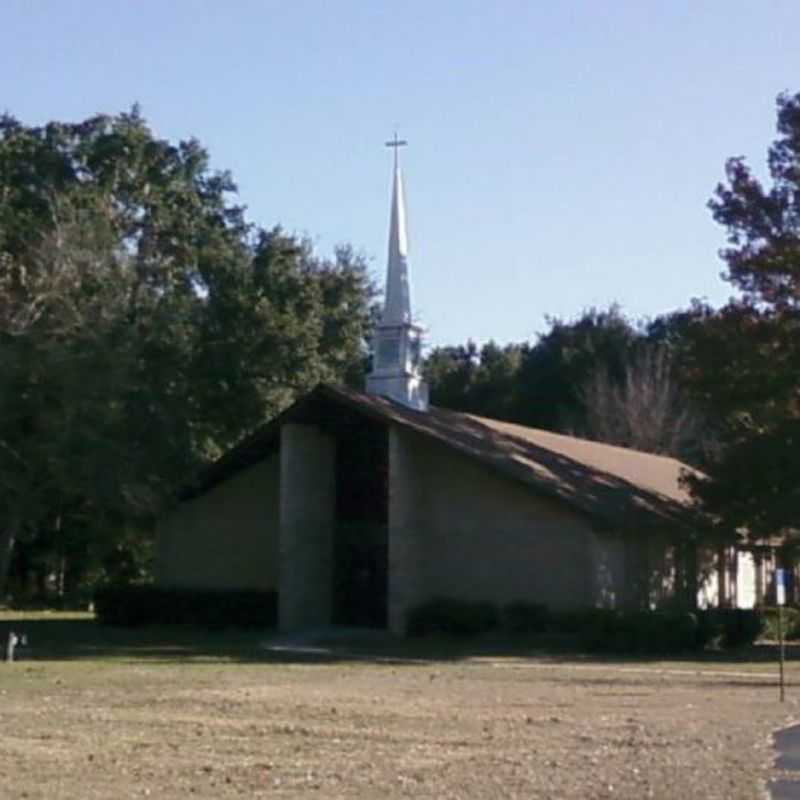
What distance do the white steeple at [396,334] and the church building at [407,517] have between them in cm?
4

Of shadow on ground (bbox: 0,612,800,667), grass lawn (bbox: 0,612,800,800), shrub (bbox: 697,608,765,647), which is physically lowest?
grass lawn (bbox: 0,612,800,800)

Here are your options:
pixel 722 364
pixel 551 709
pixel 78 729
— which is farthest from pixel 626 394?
pixel 78 729

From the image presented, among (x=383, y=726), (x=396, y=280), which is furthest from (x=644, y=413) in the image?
(x=383, y=726)

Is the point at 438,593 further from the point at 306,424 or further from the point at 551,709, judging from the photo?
the point at 551,709

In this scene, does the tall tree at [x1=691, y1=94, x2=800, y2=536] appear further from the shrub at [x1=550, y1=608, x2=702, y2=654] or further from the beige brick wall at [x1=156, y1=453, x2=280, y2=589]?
the beige brick wall at [x1=156, y1=453, x2=280, y2=589]

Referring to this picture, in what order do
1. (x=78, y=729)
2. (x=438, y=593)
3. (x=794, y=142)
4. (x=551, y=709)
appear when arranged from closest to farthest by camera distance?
(x=78, y=729) → (x=551, y=709) → (x=794, y=142) → (x=438, y=593)

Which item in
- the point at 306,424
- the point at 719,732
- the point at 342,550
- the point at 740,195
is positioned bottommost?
the point at 719,732

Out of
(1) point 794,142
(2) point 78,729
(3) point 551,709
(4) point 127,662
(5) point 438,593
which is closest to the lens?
(2) point 78,729

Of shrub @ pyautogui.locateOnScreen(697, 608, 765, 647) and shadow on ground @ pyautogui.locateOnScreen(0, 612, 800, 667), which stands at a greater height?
shrub @ pyautogui.locateOnScreen(697, 608, 765, 647)

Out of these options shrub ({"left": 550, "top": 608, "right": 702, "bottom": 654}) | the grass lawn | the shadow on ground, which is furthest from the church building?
the grass lawn

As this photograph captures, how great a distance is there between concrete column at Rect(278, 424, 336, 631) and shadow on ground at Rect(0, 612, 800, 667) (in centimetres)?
103

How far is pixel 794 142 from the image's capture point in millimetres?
44875

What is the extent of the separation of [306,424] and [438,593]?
19.2ft

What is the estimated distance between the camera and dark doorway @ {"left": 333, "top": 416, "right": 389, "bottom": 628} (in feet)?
167
